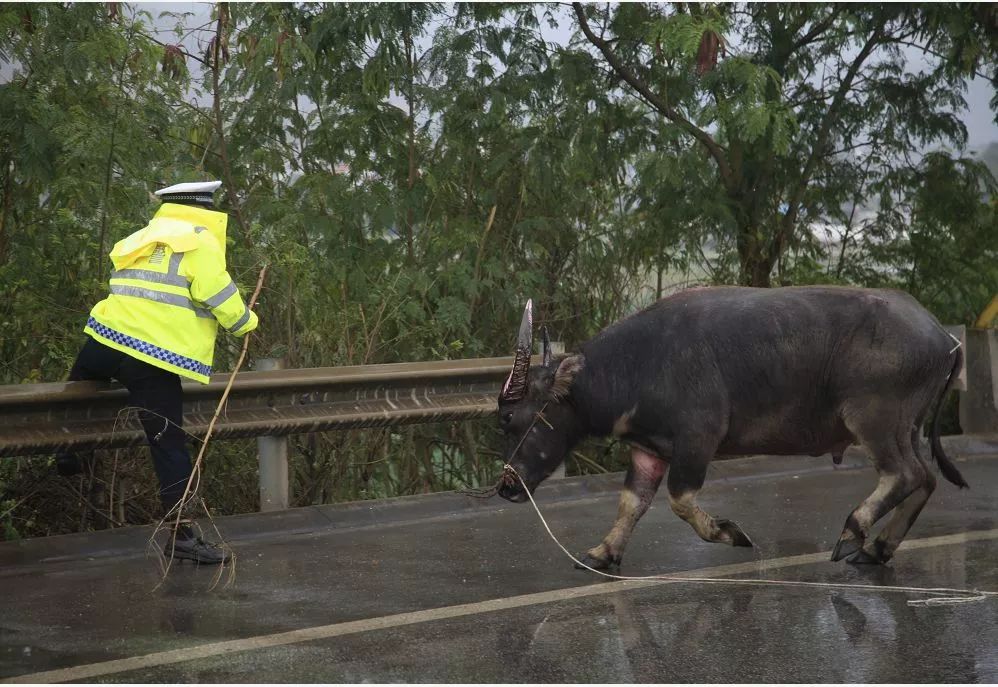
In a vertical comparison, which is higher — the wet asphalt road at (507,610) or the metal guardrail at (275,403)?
the metal guardrail at (275,403)

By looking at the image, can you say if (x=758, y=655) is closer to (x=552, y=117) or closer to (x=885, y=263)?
(x=552, y=117)

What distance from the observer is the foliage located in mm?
8609

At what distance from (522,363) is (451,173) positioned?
425 centimetres

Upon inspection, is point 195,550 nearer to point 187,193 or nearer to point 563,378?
point 187,193

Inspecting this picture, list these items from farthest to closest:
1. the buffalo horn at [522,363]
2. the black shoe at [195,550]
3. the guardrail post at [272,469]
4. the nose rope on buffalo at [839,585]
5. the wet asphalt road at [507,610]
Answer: the guardrail post at [272,469] < the black shoe at [195,550] < the buffalo horn at [522,363] < the nose rope on buffalo at [839,585] < the wet asphalt road at [507,610]

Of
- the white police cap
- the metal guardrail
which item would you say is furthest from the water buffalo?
the white police cap

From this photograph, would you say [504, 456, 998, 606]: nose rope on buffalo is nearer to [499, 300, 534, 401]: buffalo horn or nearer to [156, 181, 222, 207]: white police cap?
[499, 300, 534, 401]: buffalo horn

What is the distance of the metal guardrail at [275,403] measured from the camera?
23.6 ft

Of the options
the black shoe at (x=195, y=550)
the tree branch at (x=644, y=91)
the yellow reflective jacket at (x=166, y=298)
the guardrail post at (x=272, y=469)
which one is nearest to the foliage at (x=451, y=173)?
the tree branch at (x=644, y=91)

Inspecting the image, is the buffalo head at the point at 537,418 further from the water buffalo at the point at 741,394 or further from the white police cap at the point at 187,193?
the white police cap at the point at 187,193

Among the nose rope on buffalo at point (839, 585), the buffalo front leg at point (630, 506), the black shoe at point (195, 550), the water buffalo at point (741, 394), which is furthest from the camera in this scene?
the black shoe at point (195, 550)

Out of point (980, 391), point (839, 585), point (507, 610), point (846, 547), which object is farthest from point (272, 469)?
point (980, 391)

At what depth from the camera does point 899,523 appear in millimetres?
6977

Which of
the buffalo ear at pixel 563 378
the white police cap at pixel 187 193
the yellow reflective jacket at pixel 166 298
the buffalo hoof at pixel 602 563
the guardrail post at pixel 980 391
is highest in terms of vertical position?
the white police cap at pixel 187 193
